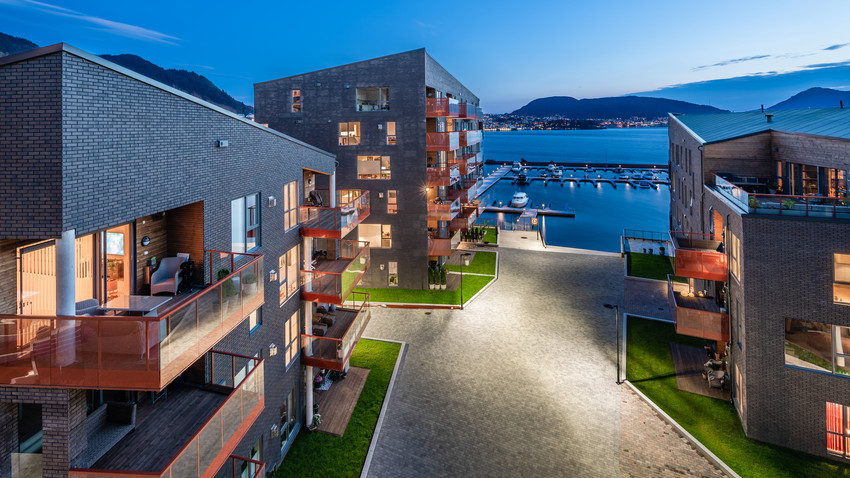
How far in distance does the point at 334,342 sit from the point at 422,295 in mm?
12031

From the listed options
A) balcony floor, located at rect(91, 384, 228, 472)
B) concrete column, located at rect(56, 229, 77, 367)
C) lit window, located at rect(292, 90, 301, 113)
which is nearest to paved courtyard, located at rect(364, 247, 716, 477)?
balcony floor, located at rect(91, 384, 228, 472)

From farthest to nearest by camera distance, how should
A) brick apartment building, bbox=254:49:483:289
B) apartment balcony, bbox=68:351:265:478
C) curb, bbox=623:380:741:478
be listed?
brick apartment building, bbox=254:49:483:289 < curb, bbox=623:380:741:478 < apartment balcony, bbox=68:351:265:478

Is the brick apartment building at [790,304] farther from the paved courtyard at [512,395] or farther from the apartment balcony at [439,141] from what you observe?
the apartment balcony at [439,141]

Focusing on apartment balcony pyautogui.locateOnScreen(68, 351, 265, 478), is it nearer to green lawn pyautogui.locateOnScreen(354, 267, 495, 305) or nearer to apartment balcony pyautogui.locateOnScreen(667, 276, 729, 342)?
apartment balcony pyautogui.locateOnScreen(667, 276, 729, 342)

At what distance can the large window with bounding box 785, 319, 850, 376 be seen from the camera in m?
11.6

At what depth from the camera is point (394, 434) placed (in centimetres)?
1316

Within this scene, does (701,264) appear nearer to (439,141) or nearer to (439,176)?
(439,176)

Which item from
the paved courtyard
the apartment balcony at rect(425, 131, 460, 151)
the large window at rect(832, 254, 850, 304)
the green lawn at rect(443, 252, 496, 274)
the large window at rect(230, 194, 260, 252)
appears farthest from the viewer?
the green lawn at rect(443, 252, 496, 274)

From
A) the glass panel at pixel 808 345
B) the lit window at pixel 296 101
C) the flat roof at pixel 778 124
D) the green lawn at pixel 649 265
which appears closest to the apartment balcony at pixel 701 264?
the glass panel at pixel 808 345

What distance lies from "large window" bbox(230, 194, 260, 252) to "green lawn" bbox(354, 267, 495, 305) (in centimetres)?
1434

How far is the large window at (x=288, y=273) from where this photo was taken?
41.1 ft

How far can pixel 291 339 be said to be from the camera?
1326 centimetres

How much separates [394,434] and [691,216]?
20978 mm

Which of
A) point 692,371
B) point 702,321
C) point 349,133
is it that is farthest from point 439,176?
point 692,371
